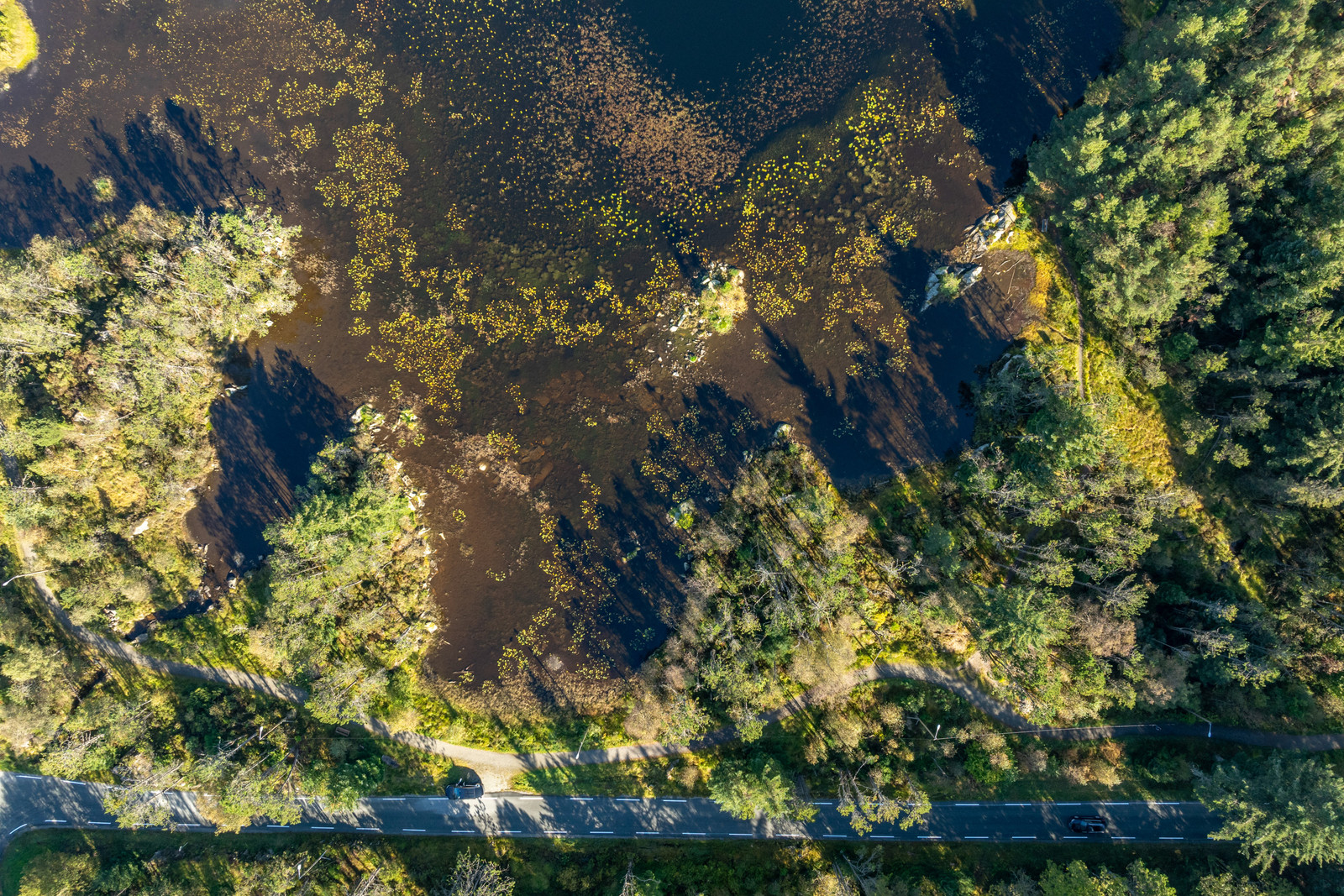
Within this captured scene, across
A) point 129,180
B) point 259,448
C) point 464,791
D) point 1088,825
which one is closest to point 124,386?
point 259,448

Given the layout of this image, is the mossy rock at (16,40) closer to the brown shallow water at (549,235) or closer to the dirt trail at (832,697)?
the brown shallow water at (549,235)

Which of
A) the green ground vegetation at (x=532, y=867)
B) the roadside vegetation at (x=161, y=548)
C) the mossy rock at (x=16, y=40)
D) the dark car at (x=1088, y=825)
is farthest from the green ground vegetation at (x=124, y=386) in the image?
the dark car at (x=1088, y=825)

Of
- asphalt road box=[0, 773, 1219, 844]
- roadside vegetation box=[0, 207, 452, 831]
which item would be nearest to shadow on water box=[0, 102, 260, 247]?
roadside vegetation box=[0, 207, 452, 831]

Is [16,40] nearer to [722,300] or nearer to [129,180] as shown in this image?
[129,180]

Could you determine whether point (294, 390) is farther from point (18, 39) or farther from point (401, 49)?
point (18, 39)

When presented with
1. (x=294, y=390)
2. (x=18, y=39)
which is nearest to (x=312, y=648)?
(x=294, y=390)
